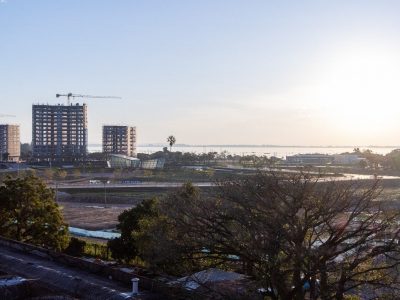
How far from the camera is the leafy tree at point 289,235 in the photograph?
44.9 feet

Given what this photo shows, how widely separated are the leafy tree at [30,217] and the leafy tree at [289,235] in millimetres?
12656

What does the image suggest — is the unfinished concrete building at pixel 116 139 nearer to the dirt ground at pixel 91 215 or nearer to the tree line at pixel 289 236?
the dirt ground at pixel 91 215

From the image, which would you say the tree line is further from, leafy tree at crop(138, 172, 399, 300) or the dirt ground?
the dirt ground

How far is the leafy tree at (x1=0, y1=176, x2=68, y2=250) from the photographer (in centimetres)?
2766

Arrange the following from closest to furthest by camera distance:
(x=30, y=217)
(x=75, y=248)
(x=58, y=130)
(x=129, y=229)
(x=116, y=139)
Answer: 1. (x=129, y=229)
2. (x=30, y=217)
3. (x=75, y=248)
4. (x=58, y=130)
5. (x=116, y=139)

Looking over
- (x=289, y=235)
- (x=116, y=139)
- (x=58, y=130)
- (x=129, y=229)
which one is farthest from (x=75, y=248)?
(x=116, y=139)

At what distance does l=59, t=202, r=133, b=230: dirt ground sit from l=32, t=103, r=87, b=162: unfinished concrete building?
331 feet

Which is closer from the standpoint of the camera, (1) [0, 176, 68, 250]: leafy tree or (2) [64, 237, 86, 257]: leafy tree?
(1) [0, 176, 68, 250]: leafy tree

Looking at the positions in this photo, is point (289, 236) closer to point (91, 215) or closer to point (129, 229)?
point (129, 229)

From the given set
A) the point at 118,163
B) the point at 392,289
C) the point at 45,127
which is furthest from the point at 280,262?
the point at 45,127

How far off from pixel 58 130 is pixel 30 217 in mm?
145909

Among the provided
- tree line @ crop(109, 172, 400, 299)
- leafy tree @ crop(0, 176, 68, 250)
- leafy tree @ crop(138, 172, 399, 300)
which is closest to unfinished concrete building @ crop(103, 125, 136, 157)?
leafy tree @ crop(0, 176, 68, 250)

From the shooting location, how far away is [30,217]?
28016 millimetres

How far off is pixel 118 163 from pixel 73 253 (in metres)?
111
